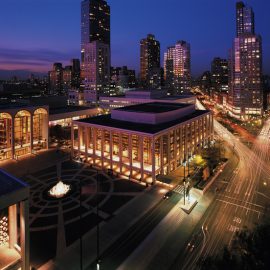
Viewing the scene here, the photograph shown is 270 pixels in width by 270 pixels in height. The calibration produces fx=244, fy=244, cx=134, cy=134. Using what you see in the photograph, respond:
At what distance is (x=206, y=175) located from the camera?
61719 mm

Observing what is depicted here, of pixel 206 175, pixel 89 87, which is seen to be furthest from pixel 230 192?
pixel 89 87

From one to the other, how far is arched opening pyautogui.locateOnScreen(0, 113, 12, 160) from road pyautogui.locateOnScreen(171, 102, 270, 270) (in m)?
57.8

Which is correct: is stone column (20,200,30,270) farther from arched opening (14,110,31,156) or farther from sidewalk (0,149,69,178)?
arched opening (14,110,31,156)

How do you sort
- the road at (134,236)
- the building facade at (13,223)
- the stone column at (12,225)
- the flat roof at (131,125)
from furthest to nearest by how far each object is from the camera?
the flat roof at (131,125) < the road at (134,236) < the stone column at (12,225) < the building facade at (13,223)

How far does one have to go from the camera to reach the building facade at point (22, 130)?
7119cm

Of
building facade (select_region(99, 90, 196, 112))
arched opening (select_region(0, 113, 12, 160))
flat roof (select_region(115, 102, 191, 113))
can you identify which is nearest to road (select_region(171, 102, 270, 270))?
flat roof (select_region(115, 102, 191, 113))

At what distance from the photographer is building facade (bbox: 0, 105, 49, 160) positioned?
71.2m

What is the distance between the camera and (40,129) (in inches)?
3236

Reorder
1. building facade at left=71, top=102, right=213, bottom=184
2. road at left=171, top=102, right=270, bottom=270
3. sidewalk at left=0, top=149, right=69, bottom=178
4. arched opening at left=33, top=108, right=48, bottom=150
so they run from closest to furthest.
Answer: road at left=171, top=102, right=270, bottom=270 → building facade at left=71, top=102, right=213, bottom=184 → sidewalk at left=0, top=149, right=69, bottom=178 → arched opening at left=33, top=108, right=48, bottom=150

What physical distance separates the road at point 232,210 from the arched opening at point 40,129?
58346 mm

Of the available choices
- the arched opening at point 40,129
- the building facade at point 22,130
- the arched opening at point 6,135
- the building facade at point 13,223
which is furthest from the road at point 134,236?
the arched opening at point 40,129

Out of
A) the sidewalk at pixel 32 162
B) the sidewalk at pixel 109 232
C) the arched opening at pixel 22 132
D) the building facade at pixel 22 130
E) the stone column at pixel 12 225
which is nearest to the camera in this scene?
the stone column at pixel 12 225

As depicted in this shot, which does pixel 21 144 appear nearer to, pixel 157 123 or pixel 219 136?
pixel 157 123

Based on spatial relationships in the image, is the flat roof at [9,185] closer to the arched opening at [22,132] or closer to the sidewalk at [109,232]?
the sidewalk at [109,232]
